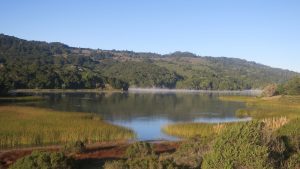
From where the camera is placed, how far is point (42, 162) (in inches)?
987

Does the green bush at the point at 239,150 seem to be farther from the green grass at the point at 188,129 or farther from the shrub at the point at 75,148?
the green grass at the point at 188,129

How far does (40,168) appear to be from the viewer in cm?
2438

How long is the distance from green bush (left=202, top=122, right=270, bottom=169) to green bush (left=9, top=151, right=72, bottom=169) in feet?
29.4

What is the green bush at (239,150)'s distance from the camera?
2088 centimetres

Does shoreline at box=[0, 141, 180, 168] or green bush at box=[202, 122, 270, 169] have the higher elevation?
green bush at box=[202, 122, 270, 169]

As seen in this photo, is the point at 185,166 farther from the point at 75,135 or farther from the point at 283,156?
the point at 75,135

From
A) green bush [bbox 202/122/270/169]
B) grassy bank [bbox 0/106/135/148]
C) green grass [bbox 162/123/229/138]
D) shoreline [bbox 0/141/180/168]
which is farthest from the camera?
green grass [bbox 162/123/229/138]

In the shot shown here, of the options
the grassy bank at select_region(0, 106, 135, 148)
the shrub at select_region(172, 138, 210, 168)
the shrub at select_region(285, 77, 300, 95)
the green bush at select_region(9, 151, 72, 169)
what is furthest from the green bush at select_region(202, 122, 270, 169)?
the shrub at select_region(285, 77, 300, 95)

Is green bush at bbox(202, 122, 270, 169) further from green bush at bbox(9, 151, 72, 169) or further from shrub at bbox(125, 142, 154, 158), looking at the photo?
shrub at bbox(125, 142, 154, 158)

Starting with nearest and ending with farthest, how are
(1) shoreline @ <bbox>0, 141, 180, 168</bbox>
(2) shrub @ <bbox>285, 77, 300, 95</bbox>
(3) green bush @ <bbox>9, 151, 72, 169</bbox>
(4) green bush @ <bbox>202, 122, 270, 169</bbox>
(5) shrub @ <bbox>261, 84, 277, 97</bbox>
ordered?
(4) green bush @ <bbox>202, 122, 270, 169</bbox>, (3) green bush @ <bbox>9, 151, 72, 169</bbox>, (1) shoreline @ <bbox>0, 141, 180, 168</bbox>, (2) shrub @ <bbox>285, 77, 300, 95</bbox>, (5) shrub @ <bbox>261, 84, 277, 97</bbox>

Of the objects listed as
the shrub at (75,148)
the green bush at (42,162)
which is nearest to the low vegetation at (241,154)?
the green bush at (42,162)

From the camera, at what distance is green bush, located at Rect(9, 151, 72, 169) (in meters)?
24.3

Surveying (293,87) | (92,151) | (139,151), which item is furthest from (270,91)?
(139,151)

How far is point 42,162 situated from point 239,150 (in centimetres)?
1084
